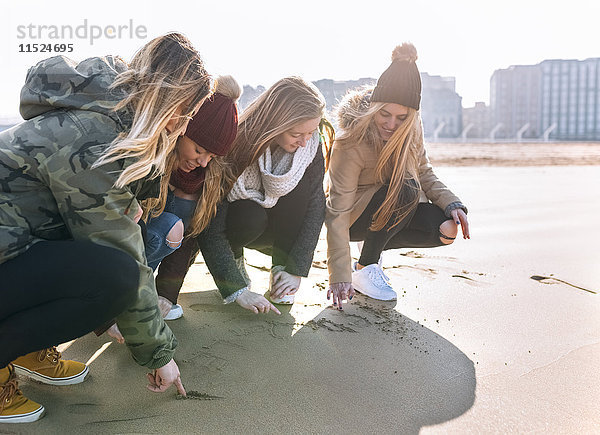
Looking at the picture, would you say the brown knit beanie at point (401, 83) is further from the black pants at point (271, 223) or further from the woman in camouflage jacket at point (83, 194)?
the woman in camouflage jacket at point (83, 194)

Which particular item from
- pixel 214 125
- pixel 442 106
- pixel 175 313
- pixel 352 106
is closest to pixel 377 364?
pixel 175 313

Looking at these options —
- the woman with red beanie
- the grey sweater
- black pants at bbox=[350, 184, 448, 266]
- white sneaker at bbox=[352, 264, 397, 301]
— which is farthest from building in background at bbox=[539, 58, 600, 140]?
the woman with red beanie

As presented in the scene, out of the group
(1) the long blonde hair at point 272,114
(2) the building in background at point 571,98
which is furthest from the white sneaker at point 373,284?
(2) the building in background at point 571,98

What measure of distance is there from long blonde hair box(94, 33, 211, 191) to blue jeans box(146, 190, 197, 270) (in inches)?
17.5

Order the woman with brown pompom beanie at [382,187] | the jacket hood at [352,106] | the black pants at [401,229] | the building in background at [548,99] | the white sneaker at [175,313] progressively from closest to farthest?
the white sneaker at [175,313] → the woman with brown pompom beanie at [382,187] → the jacket hood at [352,106] → the black pants at [401,229] → the building in background at [548,99]

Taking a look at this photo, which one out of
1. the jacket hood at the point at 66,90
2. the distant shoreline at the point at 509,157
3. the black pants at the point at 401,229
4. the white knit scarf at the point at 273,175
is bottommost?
the distant shoreline at the point at 509,157

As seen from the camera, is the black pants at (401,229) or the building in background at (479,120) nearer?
the black pants at (401,229)

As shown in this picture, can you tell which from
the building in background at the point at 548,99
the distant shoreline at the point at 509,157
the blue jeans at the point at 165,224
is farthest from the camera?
the building in background at the point at 548,99

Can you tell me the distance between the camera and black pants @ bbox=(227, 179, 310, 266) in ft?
6.43

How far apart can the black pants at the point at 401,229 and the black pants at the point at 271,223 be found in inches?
14.5

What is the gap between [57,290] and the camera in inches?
46.1

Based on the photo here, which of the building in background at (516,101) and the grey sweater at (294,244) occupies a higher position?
the building in background at (516,101)

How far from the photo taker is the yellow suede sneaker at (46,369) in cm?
142

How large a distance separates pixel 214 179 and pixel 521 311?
4.20ft
